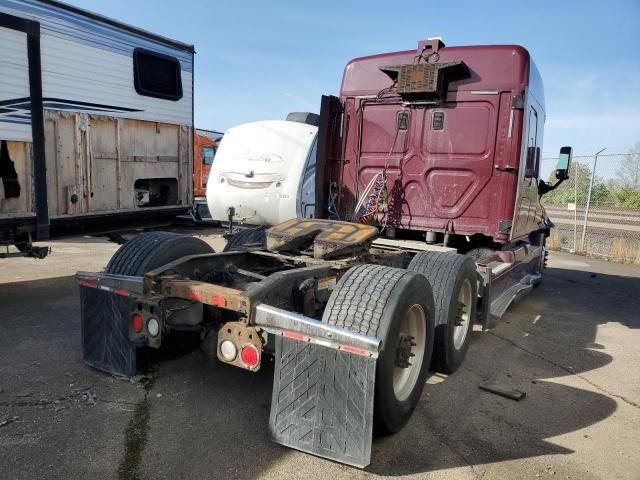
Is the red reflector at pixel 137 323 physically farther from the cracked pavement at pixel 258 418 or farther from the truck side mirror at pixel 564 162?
the truck side mirror at pixel 564 162

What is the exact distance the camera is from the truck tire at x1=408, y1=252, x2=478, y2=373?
4.18 metres

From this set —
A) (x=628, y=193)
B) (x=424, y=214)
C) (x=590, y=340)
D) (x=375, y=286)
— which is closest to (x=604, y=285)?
(x=590, y=340)

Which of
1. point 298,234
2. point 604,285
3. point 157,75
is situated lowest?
point 604,285

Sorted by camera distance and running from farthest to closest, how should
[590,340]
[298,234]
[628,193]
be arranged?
[628,193]
[590,340]
[298,234]

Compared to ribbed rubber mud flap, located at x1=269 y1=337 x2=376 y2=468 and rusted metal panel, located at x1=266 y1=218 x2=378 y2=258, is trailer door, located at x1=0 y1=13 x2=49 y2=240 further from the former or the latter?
ribbed rubber mud flap, located at x1=269 y1=337 x2=376 y2=468

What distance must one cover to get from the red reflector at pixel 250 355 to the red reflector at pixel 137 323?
0.89m

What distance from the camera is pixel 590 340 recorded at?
5727 mm

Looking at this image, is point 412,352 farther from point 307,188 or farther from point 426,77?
point 307,188

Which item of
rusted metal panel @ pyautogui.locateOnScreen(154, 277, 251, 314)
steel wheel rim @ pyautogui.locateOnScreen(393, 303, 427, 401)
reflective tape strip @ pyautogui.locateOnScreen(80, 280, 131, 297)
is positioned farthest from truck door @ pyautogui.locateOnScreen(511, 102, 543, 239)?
reflective tape strip @ pyautogui.locateOnScreen(80, 280, 131, 297)

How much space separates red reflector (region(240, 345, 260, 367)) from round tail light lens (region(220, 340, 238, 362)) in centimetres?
5

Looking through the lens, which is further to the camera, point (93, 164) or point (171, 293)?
point (93, 164)

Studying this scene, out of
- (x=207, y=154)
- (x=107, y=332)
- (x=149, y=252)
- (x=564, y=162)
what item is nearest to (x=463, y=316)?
(x=149, y=252)

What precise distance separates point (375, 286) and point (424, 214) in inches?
115

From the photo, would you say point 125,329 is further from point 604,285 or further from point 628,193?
point 628,193
